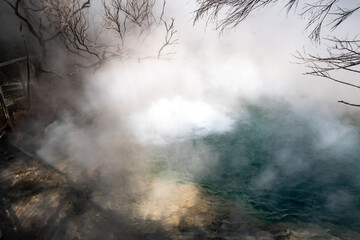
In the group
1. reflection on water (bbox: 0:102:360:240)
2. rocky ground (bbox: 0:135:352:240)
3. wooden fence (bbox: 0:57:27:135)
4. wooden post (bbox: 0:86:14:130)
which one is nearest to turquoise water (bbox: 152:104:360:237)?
reflection on water (bbox: 0:102:360:240)

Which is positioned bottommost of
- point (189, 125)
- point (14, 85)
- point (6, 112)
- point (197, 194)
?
point (197, 194)

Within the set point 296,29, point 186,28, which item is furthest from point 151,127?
point 296,29

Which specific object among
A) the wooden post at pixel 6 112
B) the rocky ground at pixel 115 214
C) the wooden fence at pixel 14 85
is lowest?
the rocky ground at pixel 115 214

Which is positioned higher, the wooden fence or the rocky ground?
the wooden fence

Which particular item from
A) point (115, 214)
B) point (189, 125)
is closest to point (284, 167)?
point (189, 125)

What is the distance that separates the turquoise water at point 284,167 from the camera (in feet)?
12.8

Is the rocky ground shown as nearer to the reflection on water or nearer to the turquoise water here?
the reflection on water

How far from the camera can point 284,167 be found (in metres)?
5.02

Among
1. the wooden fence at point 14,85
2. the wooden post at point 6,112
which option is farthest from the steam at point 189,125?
the wooden fence at point 14,85

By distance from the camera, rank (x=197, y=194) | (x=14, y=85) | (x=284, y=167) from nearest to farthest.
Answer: (x=197, y=194) → (x=284, y=167) → (x=14, y=85)

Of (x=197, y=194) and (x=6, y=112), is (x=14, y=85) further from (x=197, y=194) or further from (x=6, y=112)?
(x=197, y=194)

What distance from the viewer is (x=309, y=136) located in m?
6.31

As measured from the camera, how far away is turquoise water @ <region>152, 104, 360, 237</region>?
3910 mm

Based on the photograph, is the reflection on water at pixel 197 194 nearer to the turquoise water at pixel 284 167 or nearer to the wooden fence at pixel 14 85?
the turquoise water at pixel 284 167
